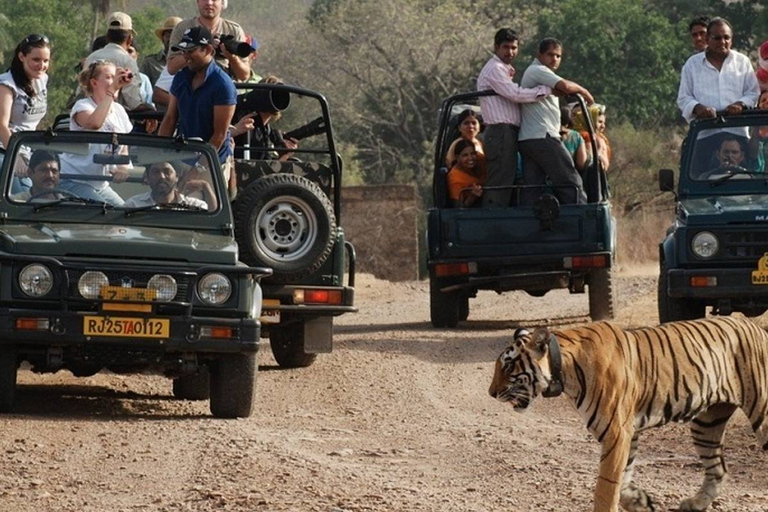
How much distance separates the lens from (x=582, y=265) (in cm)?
1409

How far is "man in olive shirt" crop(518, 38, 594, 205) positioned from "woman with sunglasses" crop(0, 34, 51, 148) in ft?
14.6

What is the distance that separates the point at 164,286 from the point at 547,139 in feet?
19.1

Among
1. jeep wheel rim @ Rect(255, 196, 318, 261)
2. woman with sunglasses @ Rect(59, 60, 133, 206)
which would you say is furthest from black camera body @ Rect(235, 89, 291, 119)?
jeep wheel rim @ Rect(255, 196, 318, 261)

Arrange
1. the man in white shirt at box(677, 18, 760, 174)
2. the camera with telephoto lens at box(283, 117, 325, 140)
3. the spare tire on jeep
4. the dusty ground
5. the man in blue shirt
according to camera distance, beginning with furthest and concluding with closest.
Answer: the man in white shirt at box(677, 18, 760, 174), the camera with telephoto lens at box(283, 117, 325, 140), the spare tire on jeep, the man in blue shirt, the dusty ground

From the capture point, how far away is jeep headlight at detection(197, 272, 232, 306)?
8992 mm

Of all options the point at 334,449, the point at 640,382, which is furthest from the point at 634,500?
the point at 334,449

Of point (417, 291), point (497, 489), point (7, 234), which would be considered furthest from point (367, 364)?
point (417, 291)

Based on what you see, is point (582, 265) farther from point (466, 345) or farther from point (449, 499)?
point (449, 499)

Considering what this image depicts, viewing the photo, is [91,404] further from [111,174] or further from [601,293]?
[601,293]

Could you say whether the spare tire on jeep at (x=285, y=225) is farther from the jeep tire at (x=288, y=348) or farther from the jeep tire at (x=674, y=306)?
the jeep tire at (x=674, y=306)

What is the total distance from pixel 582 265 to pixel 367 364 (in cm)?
266

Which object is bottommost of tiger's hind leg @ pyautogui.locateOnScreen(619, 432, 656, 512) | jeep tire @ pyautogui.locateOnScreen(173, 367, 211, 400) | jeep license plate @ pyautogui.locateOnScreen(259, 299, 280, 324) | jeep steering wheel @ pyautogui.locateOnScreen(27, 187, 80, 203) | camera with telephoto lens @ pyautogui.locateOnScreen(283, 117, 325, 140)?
tiger's hind leg @ pyautogui.locateOnScreen(619, 432, 656, 512)

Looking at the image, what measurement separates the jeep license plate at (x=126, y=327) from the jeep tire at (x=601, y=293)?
612 cm

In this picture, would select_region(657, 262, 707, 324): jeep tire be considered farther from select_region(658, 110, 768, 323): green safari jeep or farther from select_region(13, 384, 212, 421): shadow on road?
select_region(13, 384, 212, 421): shadow on road
